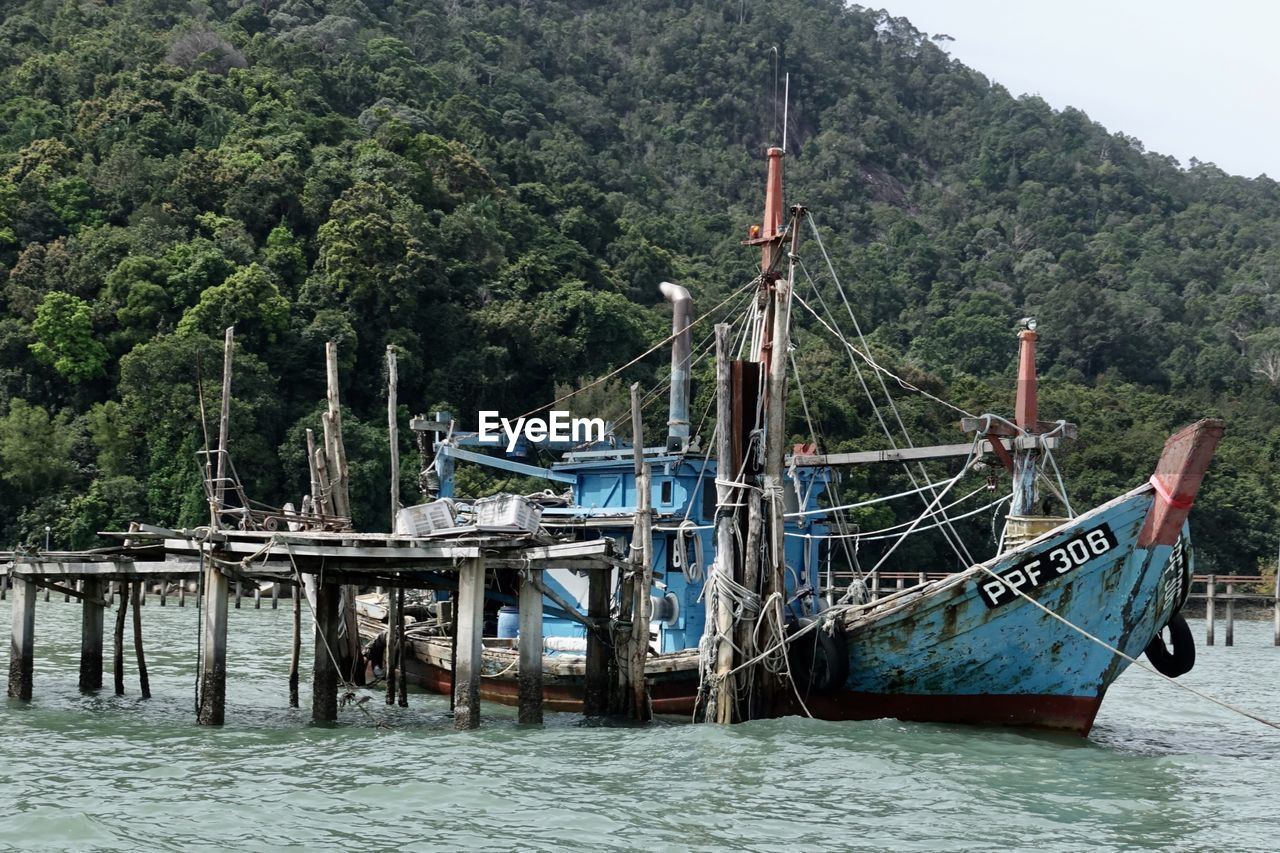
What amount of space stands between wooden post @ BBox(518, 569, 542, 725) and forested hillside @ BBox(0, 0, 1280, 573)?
1536 inches

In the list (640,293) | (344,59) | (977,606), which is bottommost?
(977,606)

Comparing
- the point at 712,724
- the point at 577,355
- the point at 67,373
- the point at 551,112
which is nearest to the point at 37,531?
the point at 67,373

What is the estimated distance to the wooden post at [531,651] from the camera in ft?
71.3

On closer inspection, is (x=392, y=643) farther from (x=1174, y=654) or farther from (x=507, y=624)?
(x=1174, y=654)

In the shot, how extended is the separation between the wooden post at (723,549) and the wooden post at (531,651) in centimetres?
240

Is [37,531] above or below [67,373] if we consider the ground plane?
below

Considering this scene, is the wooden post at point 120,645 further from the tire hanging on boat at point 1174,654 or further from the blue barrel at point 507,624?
the tire hanging on boat at point 1174,654

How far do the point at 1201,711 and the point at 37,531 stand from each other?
46.1m

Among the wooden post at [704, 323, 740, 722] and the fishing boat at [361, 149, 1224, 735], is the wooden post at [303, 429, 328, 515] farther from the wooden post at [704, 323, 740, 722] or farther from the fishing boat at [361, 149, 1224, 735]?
the wooden post at [704, 323, 740, 722]

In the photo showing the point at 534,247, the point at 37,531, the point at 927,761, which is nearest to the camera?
the point at 927,761

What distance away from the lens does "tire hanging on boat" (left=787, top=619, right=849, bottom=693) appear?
22281 mm

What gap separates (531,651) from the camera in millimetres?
21828

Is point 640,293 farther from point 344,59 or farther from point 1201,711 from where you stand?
point 1201,711

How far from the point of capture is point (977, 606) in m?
21.7
